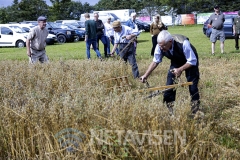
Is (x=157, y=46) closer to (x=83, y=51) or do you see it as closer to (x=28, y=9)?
(x=83, y=51)

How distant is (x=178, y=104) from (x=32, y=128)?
1.59m

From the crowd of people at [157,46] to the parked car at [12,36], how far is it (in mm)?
10579

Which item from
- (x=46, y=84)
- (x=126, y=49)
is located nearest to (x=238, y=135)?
(x=46, y=84)

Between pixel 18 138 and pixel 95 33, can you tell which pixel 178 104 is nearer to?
pixel 18 138

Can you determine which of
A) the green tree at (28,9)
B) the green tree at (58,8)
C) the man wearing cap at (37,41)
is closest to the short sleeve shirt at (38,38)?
the man wearing cap at (37,41)

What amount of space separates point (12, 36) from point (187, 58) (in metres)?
19.7

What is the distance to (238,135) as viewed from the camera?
4105mm

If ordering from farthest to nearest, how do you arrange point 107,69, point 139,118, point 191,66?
point 107,69 → point 191,66 → point 139,118

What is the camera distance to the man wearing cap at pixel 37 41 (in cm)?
827

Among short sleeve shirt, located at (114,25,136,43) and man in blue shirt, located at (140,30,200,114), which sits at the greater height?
short sleeve shirt, located at (114,25,136,43)

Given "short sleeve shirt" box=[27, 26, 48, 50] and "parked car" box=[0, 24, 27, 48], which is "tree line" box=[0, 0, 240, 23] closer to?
"parked car" box=[0, 24, 27, 48]

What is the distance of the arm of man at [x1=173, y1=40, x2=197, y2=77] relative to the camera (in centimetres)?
482

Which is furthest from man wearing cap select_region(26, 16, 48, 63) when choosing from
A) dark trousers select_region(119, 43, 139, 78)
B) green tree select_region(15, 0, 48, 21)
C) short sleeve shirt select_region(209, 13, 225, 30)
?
green tree select_region(15, 0, 48, 21)

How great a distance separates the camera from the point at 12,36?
22.8 metres
